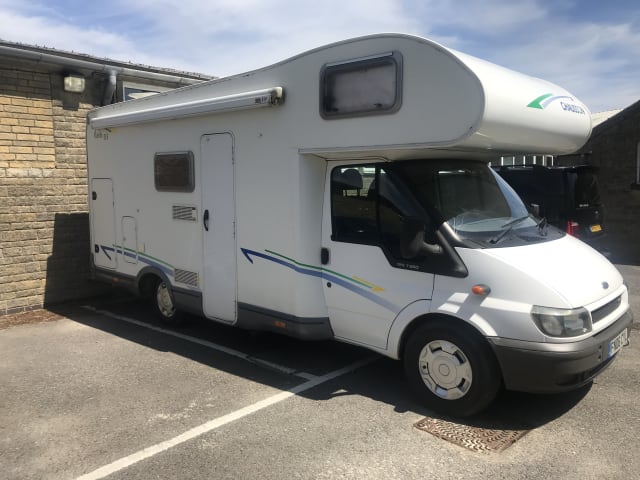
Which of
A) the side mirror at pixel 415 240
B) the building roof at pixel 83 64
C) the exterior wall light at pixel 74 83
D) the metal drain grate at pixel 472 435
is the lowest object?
the metal drain grate at pixel 472 435

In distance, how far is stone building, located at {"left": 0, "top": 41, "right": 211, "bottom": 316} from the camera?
7297 mm

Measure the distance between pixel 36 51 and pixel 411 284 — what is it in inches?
249

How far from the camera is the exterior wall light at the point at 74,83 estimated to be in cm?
770

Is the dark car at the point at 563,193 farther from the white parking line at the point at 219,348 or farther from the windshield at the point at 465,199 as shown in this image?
the white parking line at the point at 219,348

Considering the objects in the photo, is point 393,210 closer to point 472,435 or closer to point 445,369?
point 445,369

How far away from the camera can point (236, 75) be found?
17.5 feet

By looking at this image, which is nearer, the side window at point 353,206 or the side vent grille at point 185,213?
the side window at point 353,206

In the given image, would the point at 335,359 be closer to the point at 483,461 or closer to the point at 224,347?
the point at 224,347

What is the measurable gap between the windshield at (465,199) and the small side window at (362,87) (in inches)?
21.1

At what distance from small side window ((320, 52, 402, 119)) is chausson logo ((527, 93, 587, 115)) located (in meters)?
1.08

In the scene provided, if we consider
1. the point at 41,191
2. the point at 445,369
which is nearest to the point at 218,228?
the point at 445,369

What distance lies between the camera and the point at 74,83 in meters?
7.76

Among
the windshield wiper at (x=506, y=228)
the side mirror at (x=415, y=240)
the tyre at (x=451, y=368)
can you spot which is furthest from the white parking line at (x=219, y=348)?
the windshield wiper at (x=506, y=228)

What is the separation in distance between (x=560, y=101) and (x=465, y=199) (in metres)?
1.25
